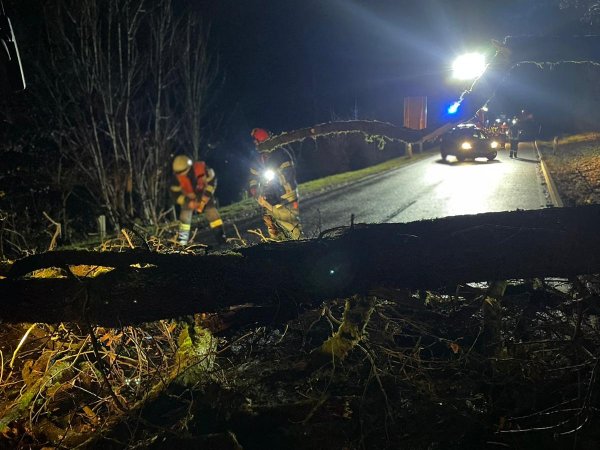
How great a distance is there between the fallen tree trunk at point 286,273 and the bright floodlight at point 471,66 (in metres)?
1.58

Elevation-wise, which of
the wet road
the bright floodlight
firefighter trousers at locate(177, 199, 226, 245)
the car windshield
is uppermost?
the bright floodlight

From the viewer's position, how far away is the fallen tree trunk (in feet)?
9.44

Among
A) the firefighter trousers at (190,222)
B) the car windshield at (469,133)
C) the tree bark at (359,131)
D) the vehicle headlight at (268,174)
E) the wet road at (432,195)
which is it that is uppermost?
the tree bark at (359,131)

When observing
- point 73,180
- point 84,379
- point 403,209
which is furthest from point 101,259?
point 73,180

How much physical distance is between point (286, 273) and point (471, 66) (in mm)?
2730

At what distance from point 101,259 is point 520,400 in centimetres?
315

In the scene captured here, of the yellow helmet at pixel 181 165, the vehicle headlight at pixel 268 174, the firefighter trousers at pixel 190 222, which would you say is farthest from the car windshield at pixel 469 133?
the yellow helmet at pixel 181 165

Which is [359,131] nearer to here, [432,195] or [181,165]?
[181,165]

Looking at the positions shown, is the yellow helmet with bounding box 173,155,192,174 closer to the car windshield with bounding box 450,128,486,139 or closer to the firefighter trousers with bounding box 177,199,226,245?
the firefighter trousers with bounding box 177,199,226,245

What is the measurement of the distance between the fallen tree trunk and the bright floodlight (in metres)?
1.58

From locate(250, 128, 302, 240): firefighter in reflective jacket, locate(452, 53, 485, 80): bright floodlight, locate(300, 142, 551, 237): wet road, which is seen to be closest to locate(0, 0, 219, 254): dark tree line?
locate(250, 128, 302, 240): firefighter in reflective jacket

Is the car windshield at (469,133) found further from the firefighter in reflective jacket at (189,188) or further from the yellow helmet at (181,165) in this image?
the yellow helmet at (181,165)

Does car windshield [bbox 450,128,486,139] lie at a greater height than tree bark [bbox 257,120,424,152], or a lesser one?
lesser

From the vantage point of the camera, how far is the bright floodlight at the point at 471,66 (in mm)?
3771
